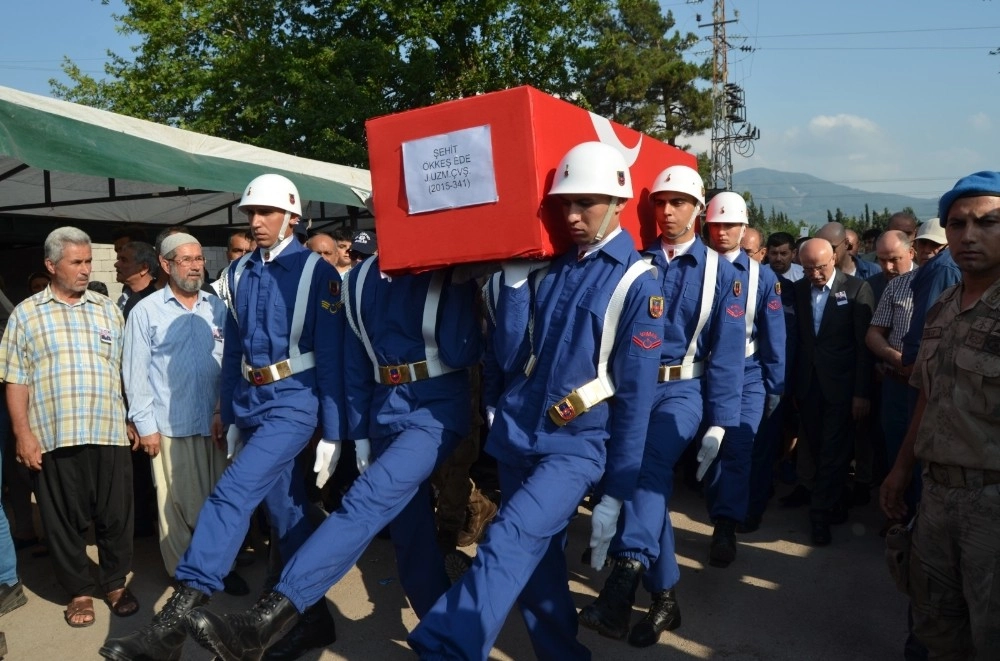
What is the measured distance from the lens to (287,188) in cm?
437

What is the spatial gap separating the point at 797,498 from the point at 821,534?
869mm

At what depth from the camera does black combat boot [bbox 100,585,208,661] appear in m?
3.22

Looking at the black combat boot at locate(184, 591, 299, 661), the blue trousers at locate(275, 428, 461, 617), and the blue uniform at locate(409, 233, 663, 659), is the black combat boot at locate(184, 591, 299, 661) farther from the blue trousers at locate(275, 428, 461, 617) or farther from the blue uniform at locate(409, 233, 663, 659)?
the blue uniform at locate(409, 233, 663, 659)

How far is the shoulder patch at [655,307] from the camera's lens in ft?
10.9

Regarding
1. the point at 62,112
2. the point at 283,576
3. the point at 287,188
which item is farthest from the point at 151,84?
the point at 283,576

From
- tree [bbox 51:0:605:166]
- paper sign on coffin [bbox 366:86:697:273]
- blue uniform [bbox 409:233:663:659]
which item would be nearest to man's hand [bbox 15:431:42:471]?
paper sign on coffin [bbox 366:86:697:273]

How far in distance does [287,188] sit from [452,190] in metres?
1.34

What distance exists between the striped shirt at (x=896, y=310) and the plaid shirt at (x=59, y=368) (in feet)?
15.1

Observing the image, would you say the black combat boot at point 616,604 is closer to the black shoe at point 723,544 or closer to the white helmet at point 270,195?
the black shoe at point 723,544

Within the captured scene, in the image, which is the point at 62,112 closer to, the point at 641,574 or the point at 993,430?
the point at 641,574

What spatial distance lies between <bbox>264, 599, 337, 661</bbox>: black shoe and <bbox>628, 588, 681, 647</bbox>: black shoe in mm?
1438

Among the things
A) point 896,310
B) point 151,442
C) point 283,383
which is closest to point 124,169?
point 151,442

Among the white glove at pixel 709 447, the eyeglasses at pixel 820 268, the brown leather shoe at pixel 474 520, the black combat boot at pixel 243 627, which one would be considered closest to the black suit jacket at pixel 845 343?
the eyeglasses at pixel 820 268

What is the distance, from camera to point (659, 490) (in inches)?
157
